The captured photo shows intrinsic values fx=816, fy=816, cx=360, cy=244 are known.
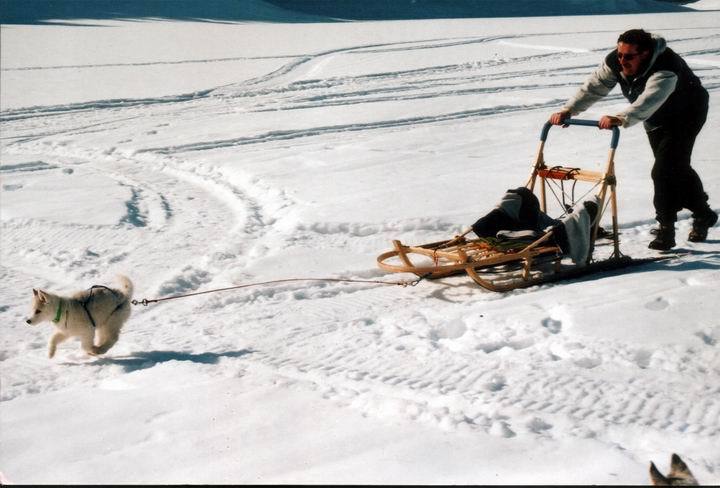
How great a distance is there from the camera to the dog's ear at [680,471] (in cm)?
246

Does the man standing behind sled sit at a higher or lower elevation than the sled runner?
higher

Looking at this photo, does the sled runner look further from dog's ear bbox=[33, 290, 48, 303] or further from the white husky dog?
dog's ear bbox=[33, 290, 48, 303]

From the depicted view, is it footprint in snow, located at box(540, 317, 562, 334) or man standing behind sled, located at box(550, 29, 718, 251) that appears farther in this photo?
man standing behind sled, located at box(550, 29, 718, 251)

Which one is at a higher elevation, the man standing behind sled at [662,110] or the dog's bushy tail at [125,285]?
the man standing behind sled at [662,110]

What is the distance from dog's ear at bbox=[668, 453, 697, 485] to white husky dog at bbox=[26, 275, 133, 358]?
2.58 meters

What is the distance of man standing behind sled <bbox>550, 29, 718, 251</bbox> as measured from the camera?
446 cm

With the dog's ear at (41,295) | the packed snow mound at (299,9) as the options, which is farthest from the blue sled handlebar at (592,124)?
the packed snow mound at (299,9)

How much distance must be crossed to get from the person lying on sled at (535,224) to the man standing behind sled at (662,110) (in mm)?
502

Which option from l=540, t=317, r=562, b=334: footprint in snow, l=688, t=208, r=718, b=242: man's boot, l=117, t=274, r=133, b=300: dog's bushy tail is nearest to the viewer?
l=540, t=317, r=562, b=334: footprint in snow

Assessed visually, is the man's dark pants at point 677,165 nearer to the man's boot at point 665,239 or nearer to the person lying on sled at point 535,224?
the man's boot at point 665,239

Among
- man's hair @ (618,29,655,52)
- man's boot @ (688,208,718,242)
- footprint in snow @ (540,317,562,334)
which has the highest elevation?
man's hair @ (618,29,655,52)

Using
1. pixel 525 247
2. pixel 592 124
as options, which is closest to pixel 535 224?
pixel 525 247

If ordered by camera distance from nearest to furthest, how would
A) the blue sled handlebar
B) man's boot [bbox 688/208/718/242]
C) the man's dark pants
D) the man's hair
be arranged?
1. the man's hair
2. the blue sled handlebar
3. the man's dark pants
4. man's boot [bbox 688/208/718/242]

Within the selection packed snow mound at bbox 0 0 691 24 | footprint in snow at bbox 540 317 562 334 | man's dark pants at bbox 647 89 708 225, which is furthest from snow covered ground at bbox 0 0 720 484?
packed snow mound at bbox 0 0 691 24
